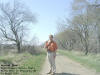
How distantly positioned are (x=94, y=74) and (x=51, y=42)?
9.52ft

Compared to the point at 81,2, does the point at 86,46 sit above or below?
below

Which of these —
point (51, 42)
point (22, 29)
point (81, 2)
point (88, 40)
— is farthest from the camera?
point (22, 29)

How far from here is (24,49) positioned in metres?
44.9

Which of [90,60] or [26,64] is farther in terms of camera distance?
[90,60]

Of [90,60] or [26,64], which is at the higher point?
[26,64]

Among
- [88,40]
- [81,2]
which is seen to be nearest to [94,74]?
[81,2]

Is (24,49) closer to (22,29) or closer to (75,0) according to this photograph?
(22,29)

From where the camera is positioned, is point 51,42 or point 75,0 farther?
point 75,0

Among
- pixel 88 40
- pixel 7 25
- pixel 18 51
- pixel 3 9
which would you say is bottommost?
pixel 18 51

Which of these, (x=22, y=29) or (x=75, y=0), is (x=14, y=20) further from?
(x=75, y=0)

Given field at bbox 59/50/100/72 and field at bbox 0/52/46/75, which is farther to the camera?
field at bbox 59/50/100/72

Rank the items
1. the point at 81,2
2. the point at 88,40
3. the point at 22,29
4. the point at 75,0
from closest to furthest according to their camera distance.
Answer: the point at 81,2
the point at 75,0
the point at 88,40
the point at 22,29

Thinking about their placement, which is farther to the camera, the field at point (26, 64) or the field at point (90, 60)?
the field at point (90, 60)

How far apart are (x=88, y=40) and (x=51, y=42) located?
32.9m
